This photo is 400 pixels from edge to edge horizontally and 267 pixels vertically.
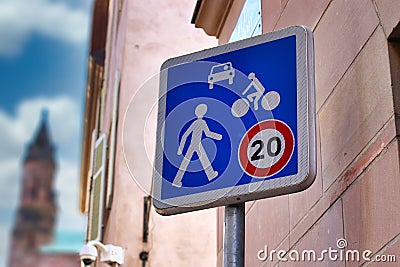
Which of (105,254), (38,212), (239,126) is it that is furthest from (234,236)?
(38,212)

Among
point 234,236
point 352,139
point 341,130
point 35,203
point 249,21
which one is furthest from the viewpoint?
point 35,203

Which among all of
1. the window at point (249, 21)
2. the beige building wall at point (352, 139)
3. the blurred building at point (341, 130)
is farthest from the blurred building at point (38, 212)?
the beige building wall at point (352, 139)

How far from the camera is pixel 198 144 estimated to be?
2.61 m

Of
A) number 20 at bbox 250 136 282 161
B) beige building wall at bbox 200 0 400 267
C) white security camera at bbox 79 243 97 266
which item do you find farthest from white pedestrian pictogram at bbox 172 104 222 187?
white security camera at bbox 79 243 97 266

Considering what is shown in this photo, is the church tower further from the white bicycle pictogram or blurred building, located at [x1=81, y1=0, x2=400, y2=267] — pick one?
the white bicycle pictogram

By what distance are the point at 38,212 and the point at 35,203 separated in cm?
91

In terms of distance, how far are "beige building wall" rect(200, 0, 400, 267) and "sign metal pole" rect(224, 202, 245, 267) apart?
395 millimetres

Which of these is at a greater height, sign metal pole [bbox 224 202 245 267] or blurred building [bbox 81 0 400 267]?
blurred building [bbox 81 0 400 267]

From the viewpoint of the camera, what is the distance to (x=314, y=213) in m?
2.95

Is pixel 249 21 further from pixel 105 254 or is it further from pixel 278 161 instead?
pixel 105 254

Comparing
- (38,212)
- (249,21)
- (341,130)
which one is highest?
(38,212)

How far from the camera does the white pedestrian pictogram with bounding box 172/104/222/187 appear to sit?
2.56m

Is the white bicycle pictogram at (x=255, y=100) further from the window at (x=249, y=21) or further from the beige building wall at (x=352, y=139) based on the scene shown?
the window at (x=249, y=21)

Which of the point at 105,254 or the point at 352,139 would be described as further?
the point at 105,254
